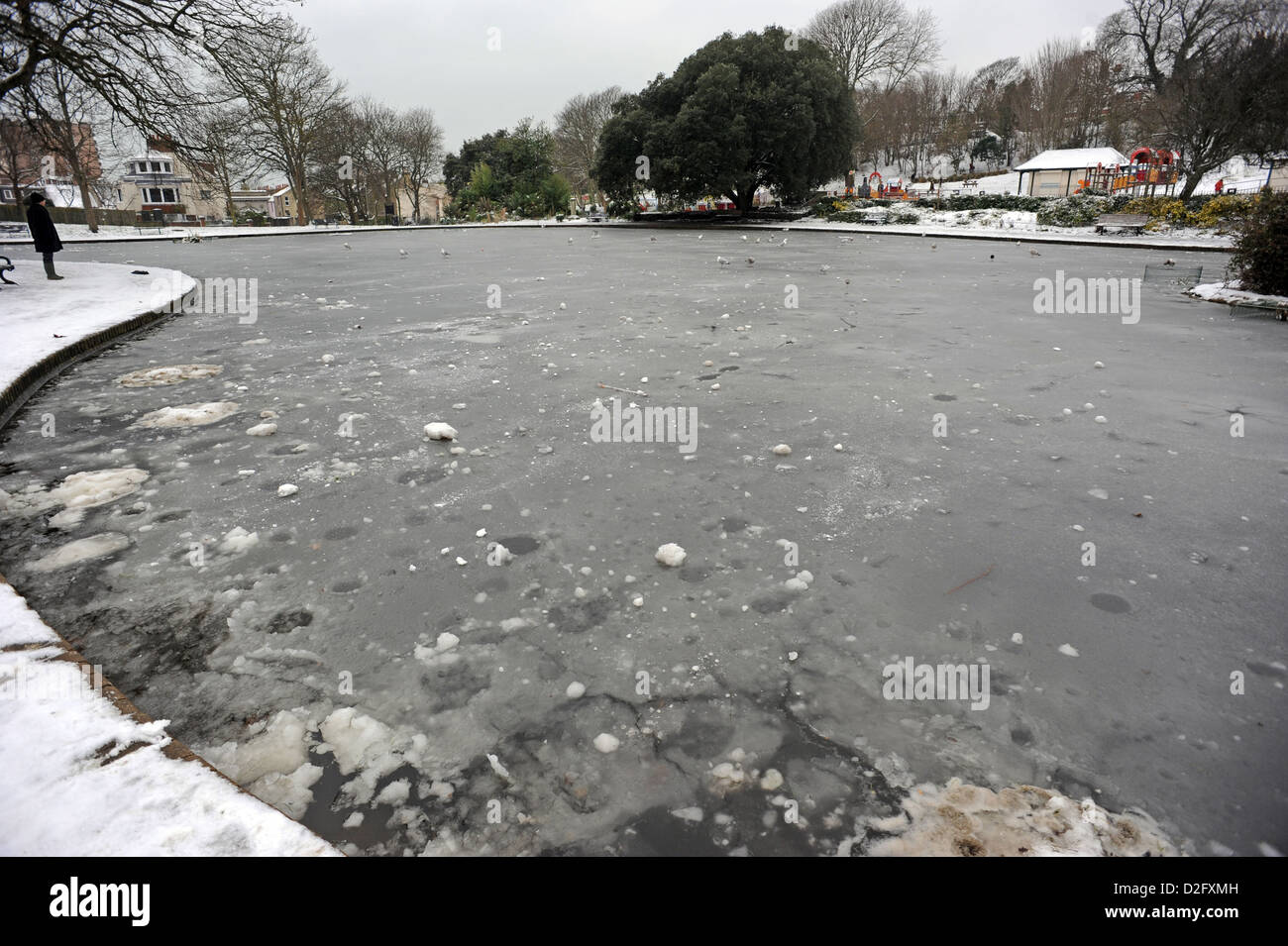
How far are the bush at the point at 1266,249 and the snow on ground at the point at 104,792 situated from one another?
12.6 m

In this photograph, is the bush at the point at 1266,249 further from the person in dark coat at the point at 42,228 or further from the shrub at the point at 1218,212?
the person in dark coat at the point at 42,228

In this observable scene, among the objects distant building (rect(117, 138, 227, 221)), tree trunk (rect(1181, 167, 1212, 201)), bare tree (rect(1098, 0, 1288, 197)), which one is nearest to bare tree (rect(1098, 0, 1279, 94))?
bare tree (rect(1098, 0, 1288, 197))

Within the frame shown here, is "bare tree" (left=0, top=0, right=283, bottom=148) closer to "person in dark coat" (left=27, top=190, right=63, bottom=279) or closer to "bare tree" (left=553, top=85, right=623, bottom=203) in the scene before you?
"person in dark coat" (left=27, top=190, right=63, bottom=279)

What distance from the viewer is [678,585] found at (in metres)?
2.68

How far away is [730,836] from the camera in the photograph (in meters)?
1.63

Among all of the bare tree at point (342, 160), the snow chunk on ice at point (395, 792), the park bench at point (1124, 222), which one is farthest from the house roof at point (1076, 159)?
the snow chunk on ice at point (395, 792)

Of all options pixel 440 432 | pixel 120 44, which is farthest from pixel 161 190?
pixel 440 432

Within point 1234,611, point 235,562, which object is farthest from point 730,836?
point 235,562

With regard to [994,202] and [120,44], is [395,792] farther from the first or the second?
[994,202]

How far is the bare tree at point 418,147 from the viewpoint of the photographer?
5051 cm

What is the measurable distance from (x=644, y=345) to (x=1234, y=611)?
5180mm

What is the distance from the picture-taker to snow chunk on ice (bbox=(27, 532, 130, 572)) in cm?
285

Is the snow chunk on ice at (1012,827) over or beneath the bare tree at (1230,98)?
beneath
